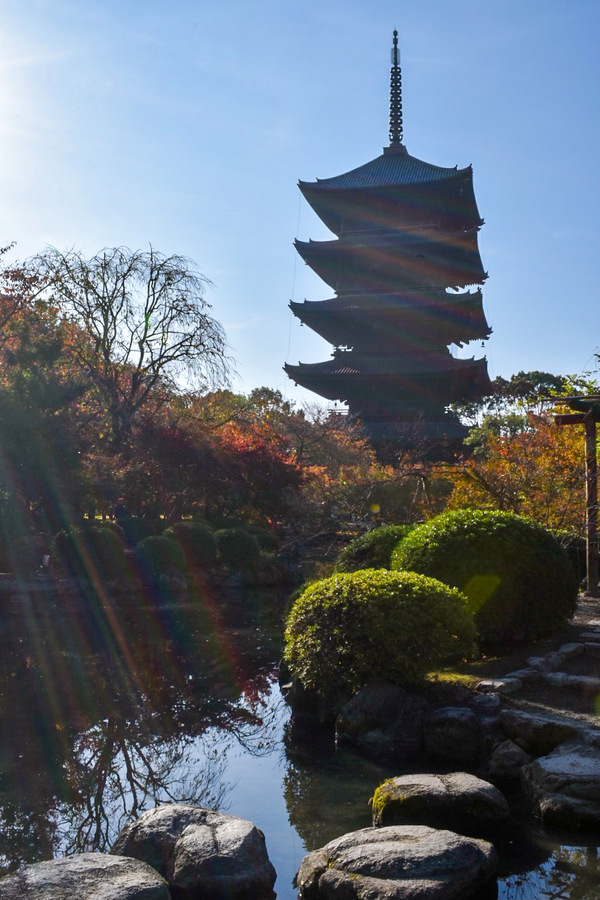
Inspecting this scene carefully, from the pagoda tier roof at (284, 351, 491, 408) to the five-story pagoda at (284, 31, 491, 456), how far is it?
0.13 ft

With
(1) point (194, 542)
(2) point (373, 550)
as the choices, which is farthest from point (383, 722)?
(1) point (194, 542)

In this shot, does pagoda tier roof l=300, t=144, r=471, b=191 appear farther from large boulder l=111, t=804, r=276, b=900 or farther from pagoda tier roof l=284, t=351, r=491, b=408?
large boulder l=111, t=804, r=276, b=900

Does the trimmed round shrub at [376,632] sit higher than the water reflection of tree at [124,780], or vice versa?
the trimmed round shrub at [376,632]

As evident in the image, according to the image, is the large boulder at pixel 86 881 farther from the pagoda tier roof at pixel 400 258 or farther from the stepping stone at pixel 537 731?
the pagoda tier roof at pixel 400 258

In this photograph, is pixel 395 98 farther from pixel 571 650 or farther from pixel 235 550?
pixel 571 650

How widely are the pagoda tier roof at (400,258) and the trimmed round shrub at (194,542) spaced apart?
15984 mm

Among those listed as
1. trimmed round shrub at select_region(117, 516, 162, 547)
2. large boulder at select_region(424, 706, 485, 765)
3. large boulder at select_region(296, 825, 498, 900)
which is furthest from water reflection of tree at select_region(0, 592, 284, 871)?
trimmed round shrub at select_region(117, 516, 162, 547)

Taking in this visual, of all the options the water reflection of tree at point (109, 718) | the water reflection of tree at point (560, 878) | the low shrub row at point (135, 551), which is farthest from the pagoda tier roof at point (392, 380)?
the water reflection of tree at point (560, 878)

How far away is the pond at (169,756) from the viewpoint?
14.1 ft

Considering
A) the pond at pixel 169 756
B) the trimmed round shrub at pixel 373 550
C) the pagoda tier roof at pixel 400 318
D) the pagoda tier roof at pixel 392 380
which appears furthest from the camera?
the pagoda tier roof at pixel 400 318

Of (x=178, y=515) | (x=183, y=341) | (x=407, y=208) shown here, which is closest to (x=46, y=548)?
(x=178, y=515)

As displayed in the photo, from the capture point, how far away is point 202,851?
3.79m

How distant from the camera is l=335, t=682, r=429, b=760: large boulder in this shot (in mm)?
5719

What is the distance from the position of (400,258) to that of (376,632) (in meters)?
25.5
